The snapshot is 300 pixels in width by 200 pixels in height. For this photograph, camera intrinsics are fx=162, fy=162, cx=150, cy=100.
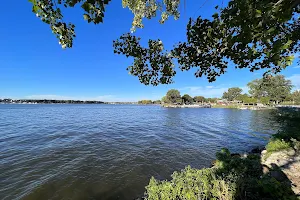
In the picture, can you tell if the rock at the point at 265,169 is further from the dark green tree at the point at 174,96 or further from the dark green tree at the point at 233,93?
the dark green tree at the point at 233,93

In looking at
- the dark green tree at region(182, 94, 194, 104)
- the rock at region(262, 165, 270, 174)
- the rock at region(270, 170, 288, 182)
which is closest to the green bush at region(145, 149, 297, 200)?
the rock at region(270, 170, 288, 182)

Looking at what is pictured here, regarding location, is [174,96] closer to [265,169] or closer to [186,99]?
[186,99]

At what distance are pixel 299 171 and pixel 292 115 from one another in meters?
12.9

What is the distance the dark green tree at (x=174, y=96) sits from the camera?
163375 millimetres

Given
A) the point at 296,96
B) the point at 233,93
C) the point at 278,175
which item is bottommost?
the point at 278,175

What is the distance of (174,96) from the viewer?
16525 cm

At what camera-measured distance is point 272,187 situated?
5.07 m

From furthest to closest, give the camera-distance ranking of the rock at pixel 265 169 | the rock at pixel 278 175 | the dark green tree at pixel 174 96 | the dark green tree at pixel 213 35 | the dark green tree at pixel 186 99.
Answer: the dark green tree at pixel 186 99 < the dark green tree at pixel 174 96 < the rock at pixel 265 169 < the rock at pixel 278 175 < the dark green tree at pixel 213 35

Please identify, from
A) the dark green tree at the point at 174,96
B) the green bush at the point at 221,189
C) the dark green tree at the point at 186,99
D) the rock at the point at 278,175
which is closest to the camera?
the green bush at the point at 221,189

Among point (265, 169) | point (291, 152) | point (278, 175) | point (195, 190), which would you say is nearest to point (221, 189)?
point (195, 190)

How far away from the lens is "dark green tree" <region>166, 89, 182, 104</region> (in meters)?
163

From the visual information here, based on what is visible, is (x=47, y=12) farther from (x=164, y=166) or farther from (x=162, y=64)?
(x=164, y=166)

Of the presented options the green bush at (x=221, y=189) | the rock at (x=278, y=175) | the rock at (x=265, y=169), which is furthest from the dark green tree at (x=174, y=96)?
the green bush at (x=221, y=189)

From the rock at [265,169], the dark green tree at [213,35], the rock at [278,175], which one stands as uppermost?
the dark green tree at [213,35]
